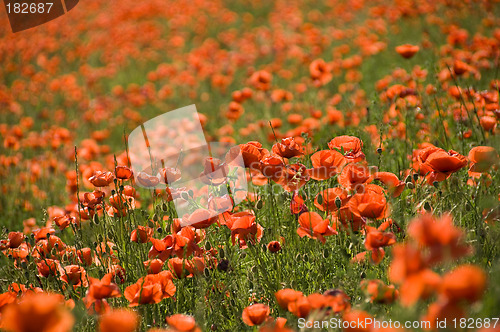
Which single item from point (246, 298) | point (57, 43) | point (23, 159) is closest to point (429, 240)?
point (246, 298)

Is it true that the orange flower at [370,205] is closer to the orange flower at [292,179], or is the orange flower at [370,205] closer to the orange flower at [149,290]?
the orange flower at [292,179]

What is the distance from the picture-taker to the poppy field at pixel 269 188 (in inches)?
51.6

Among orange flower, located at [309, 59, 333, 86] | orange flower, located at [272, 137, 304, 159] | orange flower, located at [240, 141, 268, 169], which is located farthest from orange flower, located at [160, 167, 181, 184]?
orange flower, located at [309, 59, 333, 86]

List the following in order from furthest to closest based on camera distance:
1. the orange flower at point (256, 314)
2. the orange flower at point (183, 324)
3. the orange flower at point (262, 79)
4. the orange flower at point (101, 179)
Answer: the orange flower at point (262, 79) < the orange flower at point (101, 179) < the orange flower at point (256, 314) < the orange flower at point (183, 324)

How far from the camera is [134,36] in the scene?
25.5 ft

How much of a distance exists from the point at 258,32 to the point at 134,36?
2.16m

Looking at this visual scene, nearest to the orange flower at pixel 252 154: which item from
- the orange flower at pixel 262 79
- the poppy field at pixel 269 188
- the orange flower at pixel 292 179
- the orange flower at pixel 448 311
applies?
the poppy field at pixel 269 188

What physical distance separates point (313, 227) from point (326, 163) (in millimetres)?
268

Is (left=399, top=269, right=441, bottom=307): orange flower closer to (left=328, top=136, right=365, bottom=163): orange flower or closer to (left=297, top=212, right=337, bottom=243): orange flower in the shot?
(left=297, top=212, right=337, bottom=243): orange flower

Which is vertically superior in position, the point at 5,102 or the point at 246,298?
the point at 246,298

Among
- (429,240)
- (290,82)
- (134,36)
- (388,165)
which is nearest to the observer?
(429,240)

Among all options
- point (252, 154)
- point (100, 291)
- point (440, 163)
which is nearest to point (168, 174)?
point (252, 154)

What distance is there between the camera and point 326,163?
5.67ft

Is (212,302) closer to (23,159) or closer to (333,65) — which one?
(333,65)
